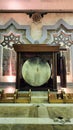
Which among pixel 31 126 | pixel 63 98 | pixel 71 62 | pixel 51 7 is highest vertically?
pixel 51 7

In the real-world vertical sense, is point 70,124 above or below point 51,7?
below

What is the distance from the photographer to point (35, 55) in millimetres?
3596

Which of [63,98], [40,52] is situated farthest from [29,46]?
[63,98]

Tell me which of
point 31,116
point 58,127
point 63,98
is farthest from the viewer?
point 63,98

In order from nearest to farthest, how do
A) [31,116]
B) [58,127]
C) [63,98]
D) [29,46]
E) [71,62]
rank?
[58,127]
[31,116]
[63,98]
[29,46]
[71,62]

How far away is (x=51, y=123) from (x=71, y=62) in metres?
3.23

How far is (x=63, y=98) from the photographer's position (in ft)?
8.25

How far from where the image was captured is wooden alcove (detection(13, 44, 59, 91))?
11.5 ft

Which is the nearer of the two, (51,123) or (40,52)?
(51,123)

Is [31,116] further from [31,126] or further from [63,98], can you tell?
[63,98]

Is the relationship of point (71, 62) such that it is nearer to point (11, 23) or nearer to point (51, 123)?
point (11, 23)

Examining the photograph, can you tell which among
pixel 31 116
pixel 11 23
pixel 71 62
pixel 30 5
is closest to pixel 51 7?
pixel 30 5

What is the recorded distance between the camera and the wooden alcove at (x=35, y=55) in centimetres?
349

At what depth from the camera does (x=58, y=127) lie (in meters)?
1.66
